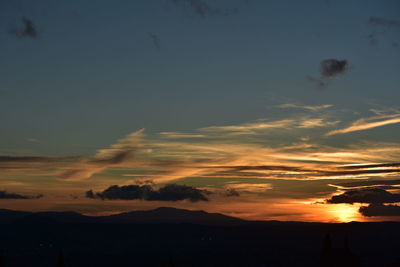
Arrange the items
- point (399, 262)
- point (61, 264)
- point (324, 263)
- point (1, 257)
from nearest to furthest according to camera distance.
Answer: point (1, 257), point (61, 264), point (324, 263), point (399, 262)

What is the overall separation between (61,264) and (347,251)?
60876 mm

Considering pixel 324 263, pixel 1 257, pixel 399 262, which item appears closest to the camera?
pixel 1 257

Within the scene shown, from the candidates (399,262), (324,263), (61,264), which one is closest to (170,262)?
(61,264)

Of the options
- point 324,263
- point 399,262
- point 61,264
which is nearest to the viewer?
point 61,264

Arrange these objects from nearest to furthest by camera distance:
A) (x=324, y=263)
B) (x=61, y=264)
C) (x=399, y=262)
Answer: (x=61, y=264), (x=324, y=263), (x=399, y=262)

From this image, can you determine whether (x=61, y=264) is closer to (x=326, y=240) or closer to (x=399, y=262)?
(x=326, y=240)

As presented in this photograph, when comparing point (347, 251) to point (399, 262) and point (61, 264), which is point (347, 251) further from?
point (61, 264)

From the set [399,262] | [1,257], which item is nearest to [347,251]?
→ [399,262]

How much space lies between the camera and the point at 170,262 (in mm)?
117688

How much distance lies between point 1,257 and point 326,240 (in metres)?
69.3

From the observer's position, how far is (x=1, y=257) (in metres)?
90.3

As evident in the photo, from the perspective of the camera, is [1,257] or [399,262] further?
[399,262]

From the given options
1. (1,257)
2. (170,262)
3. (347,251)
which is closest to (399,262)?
(347,251)

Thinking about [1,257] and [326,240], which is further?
[326,240]
